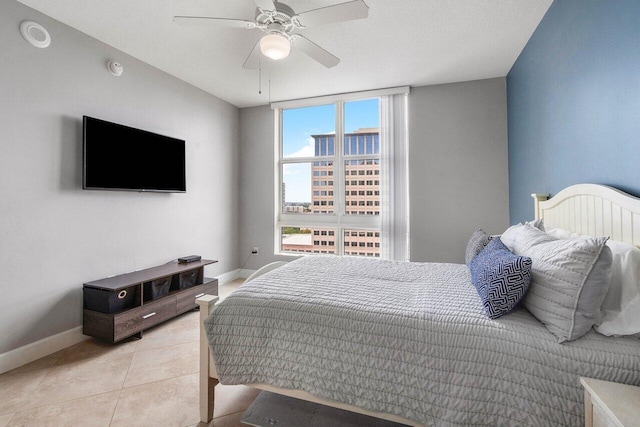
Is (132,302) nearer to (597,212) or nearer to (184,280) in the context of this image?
(184,280)

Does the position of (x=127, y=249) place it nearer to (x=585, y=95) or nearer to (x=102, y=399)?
(x=102, y=399)

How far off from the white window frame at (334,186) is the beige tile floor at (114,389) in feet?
7.39

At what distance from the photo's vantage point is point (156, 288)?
8.79 feet

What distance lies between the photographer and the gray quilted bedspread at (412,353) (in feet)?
3.34

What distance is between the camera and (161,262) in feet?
10.4

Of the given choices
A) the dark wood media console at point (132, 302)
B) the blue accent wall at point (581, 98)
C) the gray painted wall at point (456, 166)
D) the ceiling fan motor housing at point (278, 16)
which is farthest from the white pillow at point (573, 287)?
the dark wood media console at point (132, 302)

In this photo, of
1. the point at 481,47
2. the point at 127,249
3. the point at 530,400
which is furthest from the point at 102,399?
the point at 481,47

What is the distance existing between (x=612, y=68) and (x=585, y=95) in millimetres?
259

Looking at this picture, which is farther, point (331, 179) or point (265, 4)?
point (331, 179)

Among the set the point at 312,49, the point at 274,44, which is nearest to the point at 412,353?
the point at 274,44

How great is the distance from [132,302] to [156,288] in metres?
0.22

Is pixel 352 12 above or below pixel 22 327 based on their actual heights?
above

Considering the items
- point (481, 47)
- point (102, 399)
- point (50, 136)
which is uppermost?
point (481, 47)

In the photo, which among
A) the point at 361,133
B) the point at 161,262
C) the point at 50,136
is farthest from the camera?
the point at 361,133
